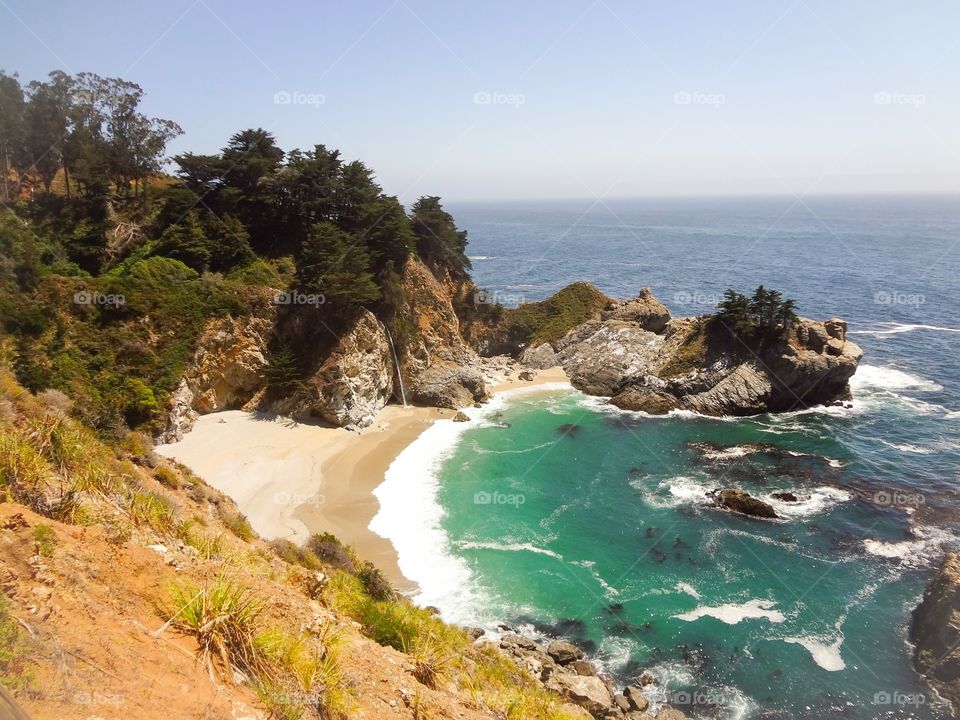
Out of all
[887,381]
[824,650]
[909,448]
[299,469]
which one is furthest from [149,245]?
[887,381]

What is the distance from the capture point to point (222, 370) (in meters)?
32.3

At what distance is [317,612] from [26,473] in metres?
5.21

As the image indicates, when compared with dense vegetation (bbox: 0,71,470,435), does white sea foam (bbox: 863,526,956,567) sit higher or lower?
lower

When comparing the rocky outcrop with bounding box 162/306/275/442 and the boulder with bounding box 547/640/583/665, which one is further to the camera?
the rocky outcrop with bounding box 162/306/275/442

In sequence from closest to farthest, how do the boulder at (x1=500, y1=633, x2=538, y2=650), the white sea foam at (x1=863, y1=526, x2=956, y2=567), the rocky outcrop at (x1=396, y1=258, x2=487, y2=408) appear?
the boulder at (x1=500, y1=633, x2=538, y2=650) < the white sea foam at (x1=863, y1=526, x2=956, y2=567) < the rocky outcrop at (x1=396, y1=258, x2=487, y2=408)

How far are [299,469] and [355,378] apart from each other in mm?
8129

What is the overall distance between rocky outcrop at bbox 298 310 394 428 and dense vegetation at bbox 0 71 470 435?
149 cm

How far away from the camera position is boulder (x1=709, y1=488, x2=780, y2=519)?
26969 millimetres

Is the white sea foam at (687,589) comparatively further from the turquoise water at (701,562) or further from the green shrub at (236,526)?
the green shrub at (236,526)

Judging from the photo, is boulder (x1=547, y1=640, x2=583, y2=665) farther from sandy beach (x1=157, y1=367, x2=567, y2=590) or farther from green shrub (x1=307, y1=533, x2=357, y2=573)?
green shrub (x1=307, y1=533, x2=357, y2=573)

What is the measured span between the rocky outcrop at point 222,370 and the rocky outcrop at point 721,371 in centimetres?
2634

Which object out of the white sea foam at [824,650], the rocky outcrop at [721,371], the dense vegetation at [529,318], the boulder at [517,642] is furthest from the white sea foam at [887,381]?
the boulder at [517,642]

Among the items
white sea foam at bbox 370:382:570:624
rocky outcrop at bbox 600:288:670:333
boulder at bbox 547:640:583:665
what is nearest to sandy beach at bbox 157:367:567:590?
white sea foam at bbox 370:382:570:624

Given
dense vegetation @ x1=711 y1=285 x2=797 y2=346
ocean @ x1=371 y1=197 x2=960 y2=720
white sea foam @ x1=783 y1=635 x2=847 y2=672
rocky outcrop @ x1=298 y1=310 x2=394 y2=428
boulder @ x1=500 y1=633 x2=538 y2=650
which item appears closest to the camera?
boulder @ x1=500 y1=633 x2=538 y2=650
